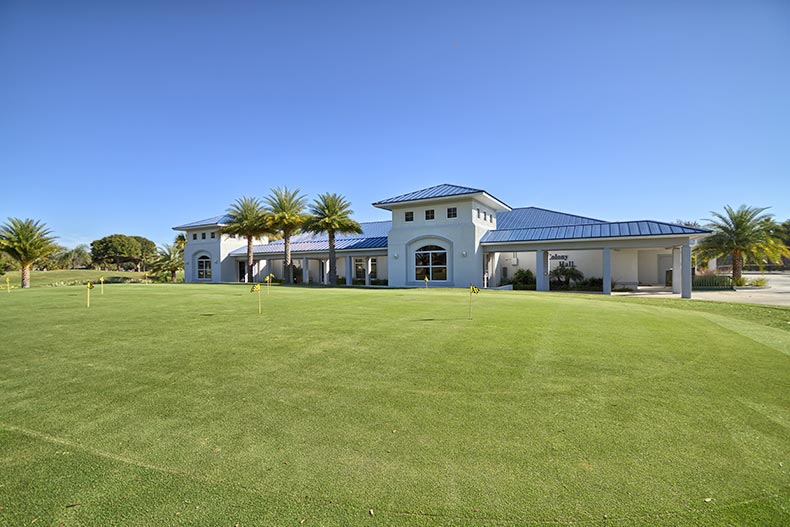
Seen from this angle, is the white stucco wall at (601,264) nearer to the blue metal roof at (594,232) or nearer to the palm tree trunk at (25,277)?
the blue metal roof at (594,232)

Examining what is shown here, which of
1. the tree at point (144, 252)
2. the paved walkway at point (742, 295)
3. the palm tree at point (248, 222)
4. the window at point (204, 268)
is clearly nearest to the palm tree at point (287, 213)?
the palm tree at point (248, 222)

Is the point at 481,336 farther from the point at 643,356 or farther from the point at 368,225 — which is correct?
the point at 368,225

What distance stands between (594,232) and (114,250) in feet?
271

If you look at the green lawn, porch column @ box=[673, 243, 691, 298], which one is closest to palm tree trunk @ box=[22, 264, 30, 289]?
the green lawn

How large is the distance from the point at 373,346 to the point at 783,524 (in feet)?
18.5

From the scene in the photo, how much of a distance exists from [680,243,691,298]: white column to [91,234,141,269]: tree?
85822mm

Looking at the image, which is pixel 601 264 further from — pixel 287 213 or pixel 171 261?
pixel 171 261

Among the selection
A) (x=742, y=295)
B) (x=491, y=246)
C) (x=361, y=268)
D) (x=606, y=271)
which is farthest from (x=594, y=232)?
(x=361, y=268)

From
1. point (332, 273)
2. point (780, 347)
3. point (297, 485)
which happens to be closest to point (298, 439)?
point (297, 485)

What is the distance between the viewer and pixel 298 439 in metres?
3.80

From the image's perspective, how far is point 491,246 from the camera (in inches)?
1134

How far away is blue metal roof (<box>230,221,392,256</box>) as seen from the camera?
3566 cm

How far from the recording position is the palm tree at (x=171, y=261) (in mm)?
48875

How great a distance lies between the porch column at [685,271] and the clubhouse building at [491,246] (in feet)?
0.19
